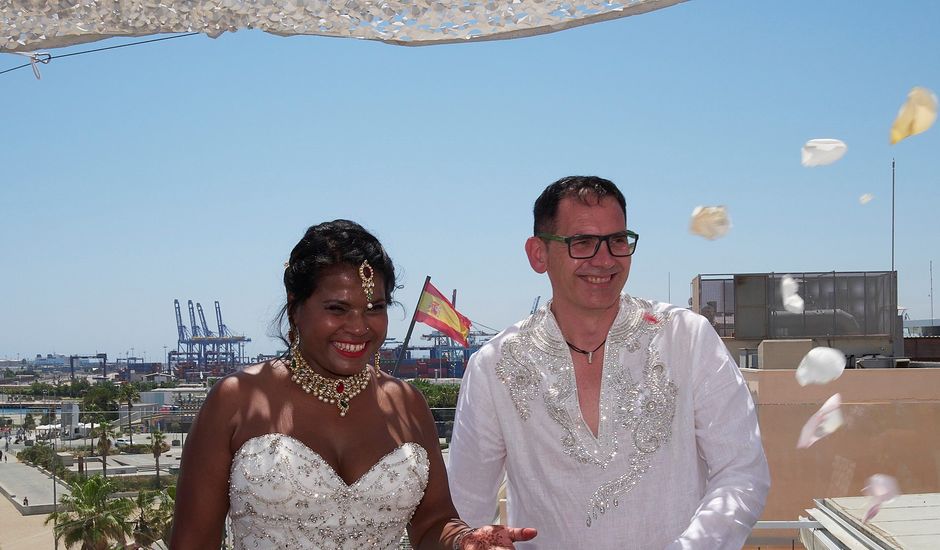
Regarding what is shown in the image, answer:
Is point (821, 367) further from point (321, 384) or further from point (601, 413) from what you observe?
point (321, 384)

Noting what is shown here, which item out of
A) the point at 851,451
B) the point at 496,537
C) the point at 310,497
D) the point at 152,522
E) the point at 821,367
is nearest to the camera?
the point at 496,537

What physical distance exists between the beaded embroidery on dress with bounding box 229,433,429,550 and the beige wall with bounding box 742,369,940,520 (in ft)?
15.3

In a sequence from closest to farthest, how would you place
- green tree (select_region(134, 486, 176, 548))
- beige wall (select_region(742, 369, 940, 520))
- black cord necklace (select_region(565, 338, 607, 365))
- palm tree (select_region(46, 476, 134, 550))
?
black cord necklace (select_region(565, 338, 607, 365)) → beige wall (select_region(742, 369, 940, 520)) → palm tree (select_region(46, 476, 134, 550)) → green tree (select_region(134, 486, 176, 548))

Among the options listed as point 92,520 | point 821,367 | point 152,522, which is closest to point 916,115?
point 821,367

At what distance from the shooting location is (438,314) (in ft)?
74.3

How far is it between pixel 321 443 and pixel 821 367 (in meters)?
1.60

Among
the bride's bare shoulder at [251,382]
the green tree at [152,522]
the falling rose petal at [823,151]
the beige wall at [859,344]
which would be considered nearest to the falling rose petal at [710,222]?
the falling rose petal at [823,151]

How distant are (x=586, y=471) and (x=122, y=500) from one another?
25595mm

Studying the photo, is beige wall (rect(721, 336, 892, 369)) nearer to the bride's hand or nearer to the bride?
the bride

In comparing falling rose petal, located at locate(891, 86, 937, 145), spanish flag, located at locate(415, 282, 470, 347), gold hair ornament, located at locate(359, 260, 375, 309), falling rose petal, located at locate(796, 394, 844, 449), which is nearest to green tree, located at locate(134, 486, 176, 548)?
spanish flag, located at locate(415, 282, 470, 347)

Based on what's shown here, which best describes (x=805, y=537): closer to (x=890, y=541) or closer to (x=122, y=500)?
(x=890, y=541)

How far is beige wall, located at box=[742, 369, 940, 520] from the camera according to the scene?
599 cm

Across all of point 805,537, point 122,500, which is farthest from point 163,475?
point 805,537

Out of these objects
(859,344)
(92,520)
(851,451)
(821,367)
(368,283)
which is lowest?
(92,520)
